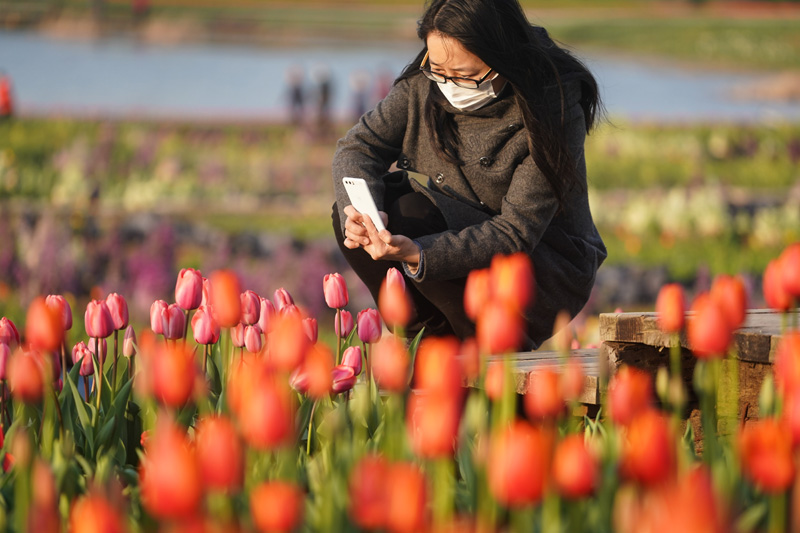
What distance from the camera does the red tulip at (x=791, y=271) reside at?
129cm

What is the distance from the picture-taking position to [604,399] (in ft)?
5.76

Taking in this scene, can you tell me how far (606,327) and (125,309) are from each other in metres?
0.87

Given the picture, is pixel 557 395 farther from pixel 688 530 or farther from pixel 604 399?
pixel 604 399

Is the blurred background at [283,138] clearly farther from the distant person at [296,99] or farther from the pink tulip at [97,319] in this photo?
the pink tulip at [97,319]

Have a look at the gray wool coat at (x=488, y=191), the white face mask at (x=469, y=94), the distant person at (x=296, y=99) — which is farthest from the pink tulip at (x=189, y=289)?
the distant person at (x=296, y=99)

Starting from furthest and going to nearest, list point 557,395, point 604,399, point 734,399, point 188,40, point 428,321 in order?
point 188,40
point 428,321
point 604,399
point 734,399
point 557,395

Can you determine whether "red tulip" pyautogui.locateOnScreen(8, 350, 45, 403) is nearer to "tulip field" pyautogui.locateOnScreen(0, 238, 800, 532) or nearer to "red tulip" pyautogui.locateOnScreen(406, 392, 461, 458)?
"tulip field" pyautogui.locateOnScreen(0, 238, 800, 532)

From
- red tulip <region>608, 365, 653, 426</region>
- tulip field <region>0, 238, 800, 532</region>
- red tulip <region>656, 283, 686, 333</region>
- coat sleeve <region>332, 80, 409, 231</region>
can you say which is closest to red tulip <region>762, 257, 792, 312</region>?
tulip field <region>0, 238, 800, 532</region>

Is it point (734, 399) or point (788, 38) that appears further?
point (788, 38)

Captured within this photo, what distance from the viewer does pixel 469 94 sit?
2.26 meters

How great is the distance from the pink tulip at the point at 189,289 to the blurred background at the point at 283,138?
40.5 inches

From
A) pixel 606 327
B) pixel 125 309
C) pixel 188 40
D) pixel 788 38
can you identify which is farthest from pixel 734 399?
pixel 788 38

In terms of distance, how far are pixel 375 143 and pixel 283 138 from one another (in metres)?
9.86

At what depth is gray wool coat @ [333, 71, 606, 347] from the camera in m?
2.18
